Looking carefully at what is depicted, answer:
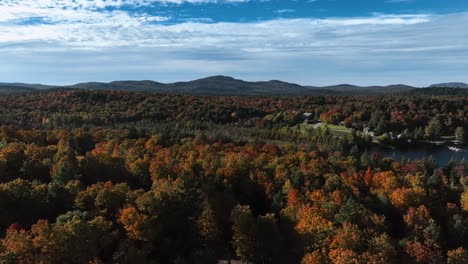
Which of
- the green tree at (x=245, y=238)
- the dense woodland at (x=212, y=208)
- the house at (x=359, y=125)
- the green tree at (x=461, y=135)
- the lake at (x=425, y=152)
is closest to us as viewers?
the dense woodland at (x=212, y=208)

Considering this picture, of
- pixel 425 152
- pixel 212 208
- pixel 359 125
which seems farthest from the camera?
pixel 359 125

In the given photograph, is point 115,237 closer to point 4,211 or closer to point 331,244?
point 4,211

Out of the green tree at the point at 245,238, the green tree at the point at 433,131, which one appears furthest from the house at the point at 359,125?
the green tree at the point at 245,238

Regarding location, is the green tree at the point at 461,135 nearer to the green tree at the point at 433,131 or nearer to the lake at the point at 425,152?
the lake at the point at 425,152

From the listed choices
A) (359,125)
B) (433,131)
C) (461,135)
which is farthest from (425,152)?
(359,125)

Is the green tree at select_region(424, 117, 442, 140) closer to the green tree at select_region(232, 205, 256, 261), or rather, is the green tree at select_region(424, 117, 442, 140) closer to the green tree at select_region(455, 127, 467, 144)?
Answer: the green tree at select_region(455, 127, 467, 144)

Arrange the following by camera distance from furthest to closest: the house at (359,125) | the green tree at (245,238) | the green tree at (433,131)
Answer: the house at (359,125), the green tree at (433,131), the green tree at (245,238)

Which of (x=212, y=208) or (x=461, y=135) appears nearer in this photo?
(x=212, y=208)

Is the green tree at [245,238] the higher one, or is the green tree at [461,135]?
the green tree at [461,135]

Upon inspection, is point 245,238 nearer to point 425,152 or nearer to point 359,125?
point 425,152

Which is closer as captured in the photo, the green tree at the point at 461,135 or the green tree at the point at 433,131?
the green tree at the point at 461,135

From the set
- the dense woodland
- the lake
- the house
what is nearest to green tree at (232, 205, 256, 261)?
the dense woodland
